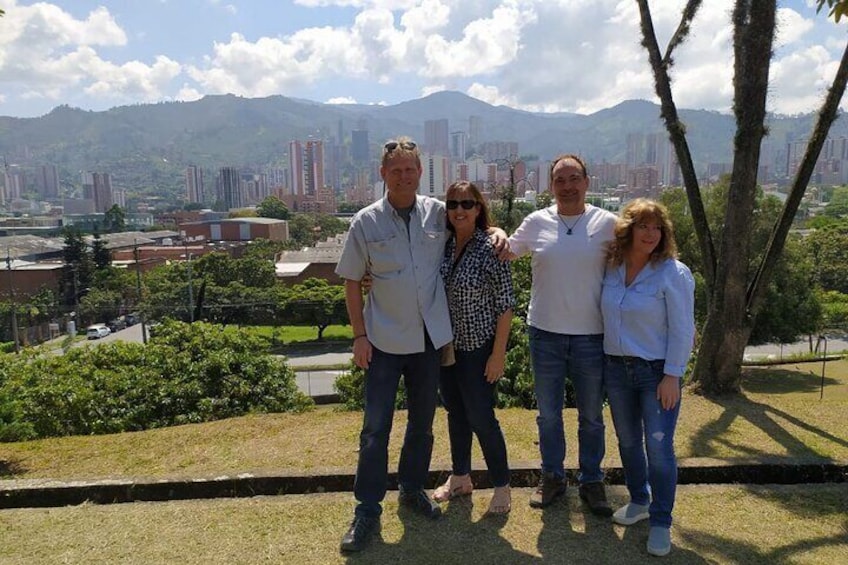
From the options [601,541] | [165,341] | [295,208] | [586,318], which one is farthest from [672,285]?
[295,208]

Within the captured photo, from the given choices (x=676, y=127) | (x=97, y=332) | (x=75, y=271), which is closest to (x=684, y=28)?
(x=676, y=127)

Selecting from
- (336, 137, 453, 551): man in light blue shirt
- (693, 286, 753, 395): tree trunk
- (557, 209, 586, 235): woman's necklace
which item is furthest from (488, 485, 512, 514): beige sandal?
(693, 286, 753, 395): tree trunk

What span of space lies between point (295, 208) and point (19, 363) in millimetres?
129249

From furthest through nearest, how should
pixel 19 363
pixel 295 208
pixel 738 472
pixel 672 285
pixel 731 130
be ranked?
pixel 295 208 → pixel 19 363 → pixel 731 130 → pixel 738 472 → pixel 672 285

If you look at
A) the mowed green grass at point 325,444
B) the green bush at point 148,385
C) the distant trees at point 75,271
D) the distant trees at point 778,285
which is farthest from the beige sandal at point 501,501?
the distant trees at point 75,271

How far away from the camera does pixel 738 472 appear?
358cm

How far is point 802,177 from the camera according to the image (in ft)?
18.1

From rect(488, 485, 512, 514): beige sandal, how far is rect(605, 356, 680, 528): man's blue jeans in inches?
25.4

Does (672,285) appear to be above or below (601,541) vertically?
above

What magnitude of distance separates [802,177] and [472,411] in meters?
4.26

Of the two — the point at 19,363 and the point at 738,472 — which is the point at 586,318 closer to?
the point at 738,472

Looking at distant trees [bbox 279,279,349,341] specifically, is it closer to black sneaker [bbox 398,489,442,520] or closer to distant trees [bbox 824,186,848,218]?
black sneaker [bbox 398,489,442,520]

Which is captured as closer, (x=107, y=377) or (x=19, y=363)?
(x=107, y=377)

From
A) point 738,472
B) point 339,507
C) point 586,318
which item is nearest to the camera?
point 586,318
